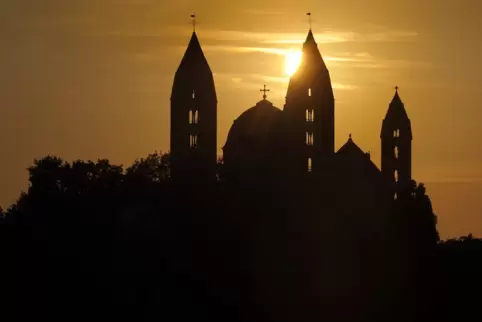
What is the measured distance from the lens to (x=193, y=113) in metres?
127

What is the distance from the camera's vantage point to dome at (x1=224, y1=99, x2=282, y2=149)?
411 feet

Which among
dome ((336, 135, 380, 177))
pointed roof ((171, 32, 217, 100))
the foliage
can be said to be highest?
pointed roof ((171, 32, 217, 100))

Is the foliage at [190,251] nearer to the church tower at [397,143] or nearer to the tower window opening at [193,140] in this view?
the tower window opening at [193,140]

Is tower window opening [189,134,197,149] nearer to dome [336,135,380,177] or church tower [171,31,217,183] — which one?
church tower [171,31,217,183]

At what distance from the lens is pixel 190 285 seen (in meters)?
105

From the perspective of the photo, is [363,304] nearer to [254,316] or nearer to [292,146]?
[254,316]

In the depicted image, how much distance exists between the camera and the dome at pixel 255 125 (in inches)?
4934

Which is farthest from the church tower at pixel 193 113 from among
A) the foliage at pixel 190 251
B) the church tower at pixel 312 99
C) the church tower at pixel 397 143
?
the church tower at pixel 397 143

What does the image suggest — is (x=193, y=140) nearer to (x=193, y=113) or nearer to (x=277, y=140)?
(x=193, y=113)

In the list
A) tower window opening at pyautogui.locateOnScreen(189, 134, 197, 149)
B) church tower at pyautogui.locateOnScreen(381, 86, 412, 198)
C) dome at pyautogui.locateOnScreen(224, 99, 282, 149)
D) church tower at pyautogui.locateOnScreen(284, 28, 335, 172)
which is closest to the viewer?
dome at pyautogui.locateOnScreen(224, 99, 282, 149)

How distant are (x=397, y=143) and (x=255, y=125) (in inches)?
653

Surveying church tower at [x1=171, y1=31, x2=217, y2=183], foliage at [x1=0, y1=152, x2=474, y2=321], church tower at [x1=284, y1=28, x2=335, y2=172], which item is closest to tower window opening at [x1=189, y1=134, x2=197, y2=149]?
church tower at [x1=171, y1=31, x2=217, y2=183]

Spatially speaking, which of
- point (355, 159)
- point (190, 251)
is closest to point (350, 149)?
point (355, 159)

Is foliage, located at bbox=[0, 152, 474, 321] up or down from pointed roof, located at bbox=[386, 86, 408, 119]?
down
